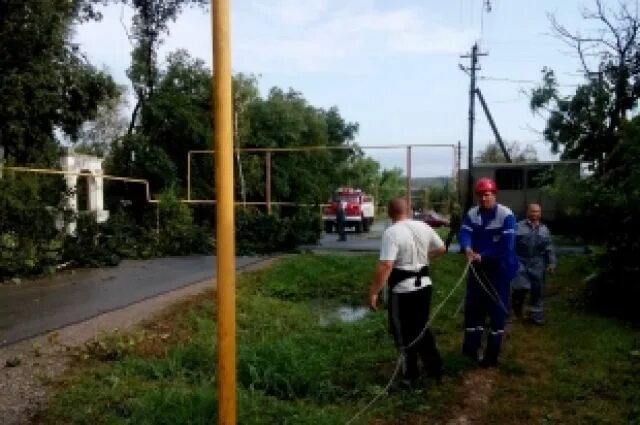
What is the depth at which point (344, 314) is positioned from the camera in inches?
398

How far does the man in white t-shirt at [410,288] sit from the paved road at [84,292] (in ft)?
14.2

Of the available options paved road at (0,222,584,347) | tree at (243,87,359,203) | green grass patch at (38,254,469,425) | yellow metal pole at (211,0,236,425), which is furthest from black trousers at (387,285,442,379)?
tree at (243,87,359,203)

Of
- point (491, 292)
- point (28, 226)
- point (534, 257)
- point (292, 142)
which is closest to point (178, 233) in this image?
point (28, 226)

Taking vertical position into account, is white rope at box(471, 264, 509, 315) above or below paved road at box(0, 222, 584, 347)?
above

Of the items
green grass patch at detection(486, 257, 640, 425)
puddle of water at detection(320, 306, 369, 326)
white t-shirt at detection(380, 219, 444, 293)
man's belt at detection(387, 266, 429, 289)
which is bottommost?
puddle of water at detection(320, 306, 369, 326)

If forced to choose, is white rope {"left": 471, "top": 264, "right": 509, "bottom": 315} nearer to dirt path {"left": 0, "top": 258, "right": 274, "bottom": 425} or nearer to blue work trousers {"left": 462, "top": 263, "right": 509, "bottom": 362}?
blue work trousers {"left": 462, "top": 263, "right": 509, "bottom": 362}

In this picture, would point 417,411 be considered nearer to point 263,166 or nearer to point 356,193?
point 356,193

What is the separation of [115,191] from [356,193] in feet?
42.7

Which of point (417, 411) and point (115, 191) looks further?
point (115, 191)

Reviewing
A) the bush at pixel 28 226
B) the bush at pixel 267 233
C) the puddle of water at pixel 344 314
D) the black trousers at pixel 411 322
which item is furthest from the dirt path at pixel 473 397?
the bush at pixel 267 233

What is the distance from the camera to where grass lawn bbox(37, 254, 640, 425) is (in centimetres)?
494

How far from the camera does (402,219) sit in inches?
230

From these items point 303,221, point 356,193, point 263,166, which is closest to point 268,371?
point 303,221

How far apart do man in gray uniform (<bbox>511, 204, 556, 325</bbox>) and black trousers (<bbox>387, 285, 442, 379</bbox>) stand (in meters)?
3.29
